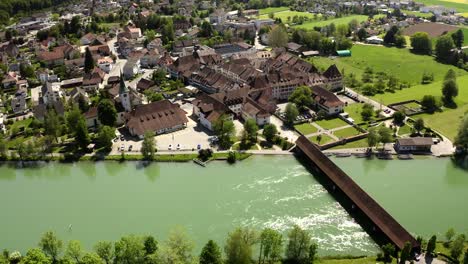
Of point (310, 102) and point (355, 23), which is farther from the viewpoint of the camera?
point (355, 23)

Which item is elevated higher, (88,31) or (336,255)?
(88,31)

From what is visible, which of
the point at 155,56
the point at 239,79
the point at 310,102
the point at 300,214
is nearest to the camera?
the point at 300,214

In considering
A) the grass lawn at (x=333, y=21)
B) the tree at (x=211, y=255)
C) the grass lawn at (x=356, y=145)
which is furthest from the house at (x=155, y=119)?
the grass lawn at (x=333, y=21)

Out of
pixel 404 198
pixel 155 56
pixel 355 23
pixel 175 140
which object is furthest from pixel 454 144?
pixel 355 23

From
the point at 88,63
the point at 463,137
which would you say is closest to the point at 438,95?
the point at 463,137

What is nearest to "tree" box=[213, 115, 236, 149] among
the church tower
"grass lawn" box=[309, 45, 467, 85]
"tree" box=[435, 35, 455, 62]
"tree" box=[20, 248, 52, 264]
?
the church tower

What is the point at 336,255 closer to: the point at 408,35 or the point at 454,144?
the point at 454,144

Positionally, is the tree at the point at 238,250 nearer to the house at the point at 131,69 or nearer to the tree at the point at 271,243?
the tree at the point at 271,243
